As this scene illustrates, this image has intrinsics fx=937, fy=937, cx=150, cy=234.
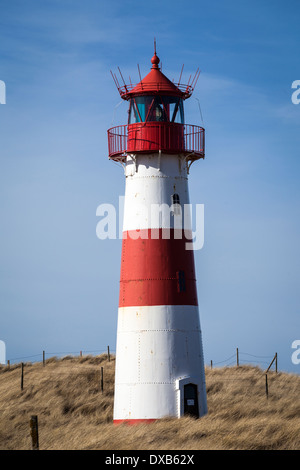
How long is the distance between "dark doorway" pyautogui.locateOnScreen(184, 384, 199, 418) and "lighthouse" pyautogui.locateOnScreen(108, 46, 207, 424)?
→ 0.09ft

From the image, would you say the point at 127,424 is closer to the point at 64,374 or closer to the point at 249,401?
the point at 249,401

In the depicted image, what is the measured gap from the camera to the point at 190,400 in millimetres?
26484

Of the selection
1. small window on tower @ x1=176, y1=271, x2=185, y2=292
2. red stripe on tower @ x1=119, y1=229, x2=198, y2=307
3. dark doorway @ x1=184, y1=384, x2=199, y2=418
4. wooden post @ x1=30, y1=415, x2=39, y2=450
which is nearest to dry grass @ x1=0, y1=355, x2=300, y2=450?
dark doorway @ x1=184, y1=384, x2=199, y2=418

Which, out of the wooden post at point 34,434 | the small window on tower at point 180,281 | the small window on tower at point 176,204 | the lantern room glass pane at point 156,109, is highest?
the lantern room glass pane at point 156,109

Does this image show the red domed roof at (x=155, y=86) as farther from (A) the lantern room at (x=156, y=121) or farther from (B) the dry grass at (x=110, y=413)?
(B) the dry grass at (x=110, y=413)

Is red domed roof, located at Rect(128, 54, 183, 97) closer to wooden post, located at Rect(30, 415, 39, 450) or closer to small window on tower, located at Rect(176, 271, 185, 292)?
small window on tower, located at Rect(176, 271, 185, 292)

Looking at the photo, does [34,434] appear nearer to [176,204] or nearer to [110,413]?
[110,413]

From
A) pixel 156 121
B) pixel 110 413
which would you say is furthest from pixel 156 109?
pixel 110 413

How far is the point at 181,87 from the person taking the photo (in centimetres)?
2752

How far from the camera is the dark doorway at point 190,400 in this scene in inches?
1040

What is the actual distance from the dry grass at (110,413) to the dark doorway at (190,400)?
327 millimetres

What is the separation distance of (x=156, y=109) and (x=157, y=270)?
471 cm

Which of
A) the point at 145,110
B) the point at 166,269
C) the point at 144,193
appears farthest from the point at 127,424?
the point at 145,110

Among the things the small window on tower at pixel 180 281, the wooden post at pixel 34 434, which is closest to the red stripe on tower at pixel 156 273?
the small window on tower at pixel 180 281
